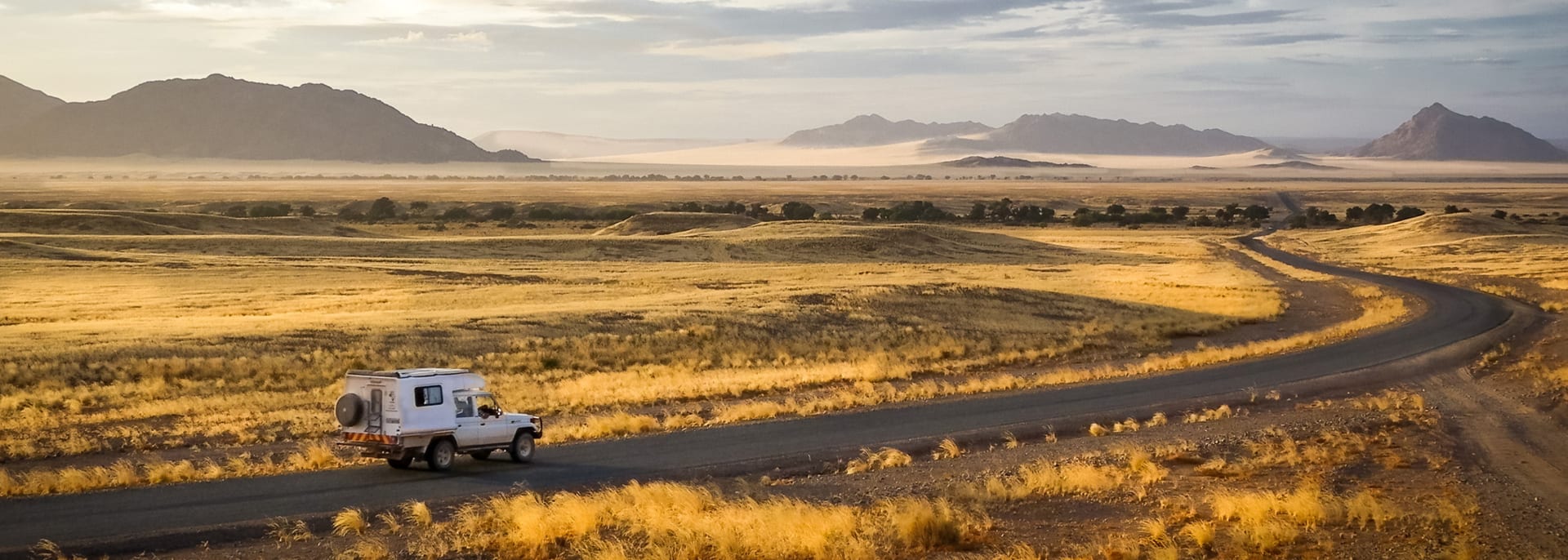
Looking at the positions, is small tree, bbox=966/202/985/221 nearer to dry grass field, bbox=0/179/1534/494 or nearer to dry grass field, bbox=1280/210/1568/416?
dry grass field, bbox=1280/210/1568/416

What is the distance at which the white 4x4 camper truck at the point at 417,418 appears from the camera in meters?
20.3

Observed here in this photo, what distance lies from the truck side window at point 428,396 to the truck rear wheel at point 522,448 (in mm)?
1531

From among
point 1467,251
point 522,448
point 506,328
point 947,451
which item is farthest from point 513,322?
point 1467,251

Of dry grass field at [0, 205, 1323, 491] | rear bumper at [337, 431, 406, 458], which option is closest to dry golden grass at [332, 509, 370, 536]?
rear bumper at [337, 431, 406, 458]

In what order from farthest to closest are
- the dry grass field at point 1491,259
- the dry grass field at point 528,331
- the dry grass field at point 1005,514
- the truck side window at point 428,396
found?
1. the dry grass field at point 1491,259
2. the dry grass field at point 528,331
3. the truck side window at point 428,396
4. the dry grass field at point 1005,514

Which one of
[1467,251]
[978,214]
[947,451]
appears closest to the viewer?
[947,451]

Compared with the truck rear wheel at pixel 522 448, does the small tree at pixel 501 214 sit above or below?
below

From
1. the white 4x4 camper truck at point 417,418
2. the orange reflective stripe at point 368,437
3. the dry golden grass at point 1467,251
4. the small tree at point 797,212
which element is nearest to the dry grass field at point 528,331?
the orange reflective stripe at point 368,437

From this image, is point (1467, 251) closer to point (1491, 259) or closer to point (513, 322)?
point (1491, 259)

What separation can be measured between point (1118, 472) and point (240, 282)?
4682 cm

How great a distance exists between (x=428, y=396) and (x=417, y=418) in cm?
44

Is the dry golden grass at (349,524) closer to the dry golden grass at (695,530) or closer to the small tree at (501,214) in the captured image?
the dry golden grass at (695,530)

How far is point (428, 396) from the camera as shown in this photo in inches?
813

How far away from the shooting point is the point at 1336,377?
32375mm
